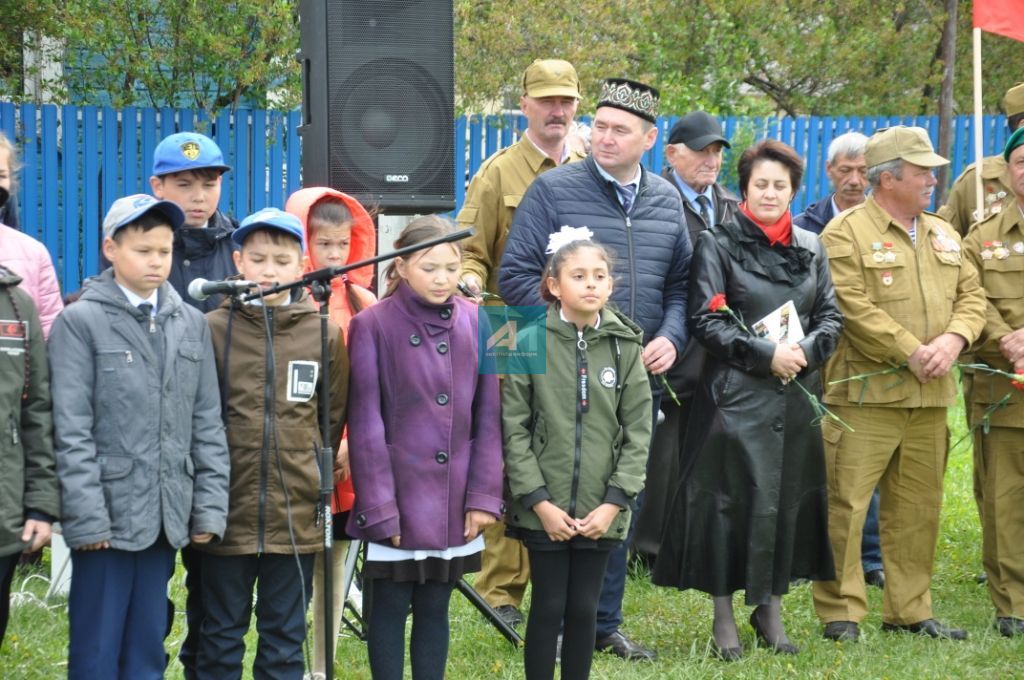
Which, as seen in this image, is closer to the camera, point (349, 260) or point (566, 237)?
point (566, 237)

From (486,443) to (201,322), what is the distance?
3.35 feet

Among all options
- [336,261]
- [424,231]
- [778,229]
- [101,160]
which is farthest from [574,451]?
[101,160]

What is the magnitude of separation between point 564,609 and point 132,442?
64.2 inches

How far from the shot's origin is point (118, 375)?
13.5 ft

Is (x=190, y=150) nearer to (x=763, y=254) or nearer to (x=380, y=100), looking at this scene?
(x=380, y=100)

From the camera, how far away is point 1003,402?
620cm

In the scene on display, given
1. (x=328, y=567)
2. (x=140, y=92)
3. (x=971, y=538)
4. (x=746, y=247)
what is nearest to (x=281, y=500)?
(x=328, y=567)

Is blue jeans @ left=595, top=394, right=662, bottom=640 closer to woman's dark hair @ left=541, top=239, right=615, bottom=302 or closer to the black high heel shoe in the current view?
the black high heel shoe

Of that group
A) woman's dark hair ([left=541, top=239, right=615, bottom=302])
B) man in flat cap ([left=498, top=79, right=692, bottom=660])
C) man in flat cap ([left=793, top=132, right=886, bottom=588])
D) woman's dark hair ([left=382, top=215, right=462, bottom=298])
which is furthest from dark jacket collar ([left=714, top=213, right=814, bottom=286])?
man in flat cap ([left=793, top=132, right=886, bottom=588])

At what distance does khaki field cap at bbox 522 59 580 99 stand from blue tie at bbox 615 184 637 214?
30.6 inches

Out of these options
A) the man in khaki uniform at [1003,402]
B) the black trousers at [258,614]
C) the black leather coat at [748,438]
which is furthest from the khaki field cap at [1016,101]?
the black trousers at [258,614]

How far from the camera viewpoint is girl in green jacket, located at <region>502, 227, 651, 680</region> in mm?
4688

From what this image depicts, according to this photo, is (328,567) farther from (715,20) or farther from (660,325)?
(715,20)

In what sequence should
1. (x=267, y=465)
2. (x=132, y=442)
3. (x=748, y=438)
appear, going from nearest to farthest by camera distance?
(x=132, y=442) < (x=267, y=465) < (x=748, y=438)
